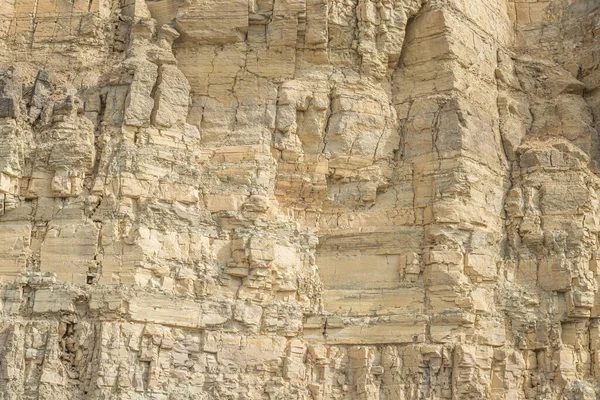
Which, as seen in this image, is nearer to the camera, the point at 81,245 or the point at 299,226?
the point at 81,245

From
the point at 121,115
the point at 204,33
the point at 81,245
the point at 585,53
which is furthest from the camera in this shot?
the point at 585,53

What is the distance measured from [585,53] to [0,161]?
45.8 ft

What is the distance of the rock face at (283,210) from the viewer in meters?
16.7

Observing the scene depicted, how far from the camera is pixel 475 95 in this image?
64.7ft

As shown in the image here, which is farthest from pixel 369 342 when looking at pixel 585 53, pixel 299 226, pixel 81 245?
pixel 585 53

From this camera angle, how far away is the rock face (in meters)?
16.7

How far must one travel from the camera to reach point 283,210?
18.8 m

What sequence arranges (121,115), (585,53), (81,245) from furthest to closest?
(585,53) → (121,115) → (81,245)

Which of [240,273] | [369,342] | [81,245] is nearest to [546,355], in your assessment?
[369,342]

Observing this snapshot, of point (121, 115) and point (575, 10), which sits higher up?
point (575, 10)

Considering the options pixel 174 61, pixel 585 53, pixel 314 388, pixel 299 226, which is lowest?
pixel 314 388

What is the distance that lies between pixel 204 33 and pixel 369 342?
7.29 meters

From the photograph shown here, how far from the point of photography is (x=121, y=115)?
17859 millimetres

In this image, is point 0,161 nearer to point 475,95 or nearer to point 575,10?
point 475,95
